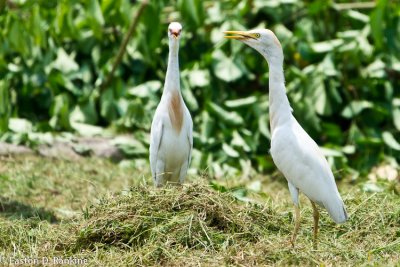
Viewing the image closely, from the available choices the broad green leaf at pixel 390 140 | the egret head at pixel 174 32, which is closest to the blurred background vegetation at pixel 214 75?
the broad green leaf at pixel 390 140

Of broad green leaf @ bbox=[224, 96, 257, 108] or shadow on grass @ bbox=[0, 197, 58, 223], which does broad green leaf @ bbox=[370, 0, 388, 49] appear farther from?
shadow on grass @ bbox=[0, 197, 58, 223]

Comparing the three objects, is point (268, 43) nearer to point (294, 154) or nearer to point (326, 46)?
point (294, 154)

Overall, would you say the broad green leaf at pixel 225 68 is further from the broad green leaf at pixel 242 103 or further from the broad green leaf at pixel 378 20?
the broad green leaf at pixel 378 20

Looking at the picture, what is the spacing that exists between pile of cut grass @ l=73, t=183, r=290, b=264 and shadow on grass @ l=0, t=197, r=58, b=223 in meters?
0.81

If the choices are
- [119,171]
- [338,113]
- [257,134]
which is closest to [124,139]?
[119,171]

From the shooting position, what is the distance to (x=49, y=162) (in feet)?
26.9

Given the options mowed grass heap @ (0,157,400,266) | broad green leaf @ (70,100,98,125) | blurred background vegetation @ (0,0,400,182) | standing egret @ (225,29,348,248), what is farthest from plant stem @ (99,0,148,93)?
standing egret @ (225,29,348,248)

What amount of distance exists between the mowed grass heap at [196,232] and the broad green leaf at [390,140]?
2524 millimetres

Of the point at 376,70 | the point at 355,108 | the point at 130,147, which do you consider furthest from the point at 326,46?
the point at 130,147

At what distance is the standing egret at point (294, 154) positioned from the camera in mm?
5289

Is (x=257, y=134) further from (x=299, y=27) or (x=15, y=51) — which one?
(x=15, y=51)

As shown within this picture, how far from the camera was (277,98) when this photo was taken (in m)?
5.49

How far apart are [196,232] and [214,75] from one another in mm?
4255

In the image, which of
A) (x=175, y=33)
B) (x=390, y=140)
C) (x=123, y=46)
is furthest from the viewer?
(x=123, y=46)
